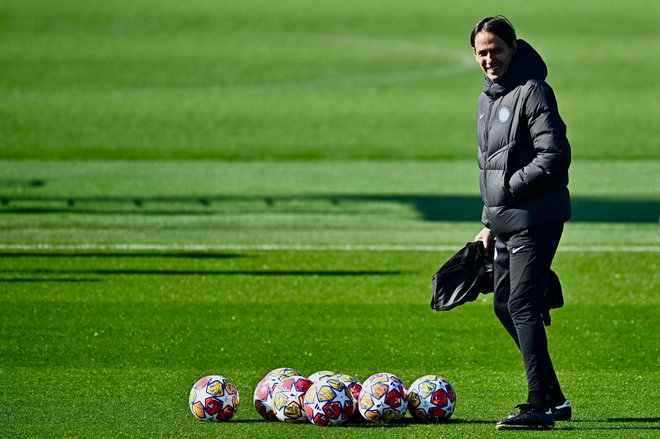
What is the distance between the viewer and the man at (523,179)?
7797 mm

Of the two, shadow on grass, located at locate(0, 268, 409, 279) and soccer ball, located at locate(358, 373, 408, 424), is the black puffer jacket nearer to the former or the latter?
soccer ball, located at locate(358, 373, 408, 424)

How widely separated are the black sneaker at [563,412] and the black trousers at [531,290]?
20 centimetres

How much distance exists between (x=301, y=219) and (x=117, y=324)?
7058mm

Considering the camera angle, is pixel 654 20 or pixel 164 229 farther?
pixel 654 20

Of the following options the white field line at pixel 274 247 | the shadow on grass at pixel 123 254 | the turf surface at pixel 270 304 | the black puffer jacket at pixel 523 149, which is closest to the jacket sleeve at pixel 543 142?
the black puffer jacket at pixel 523 149

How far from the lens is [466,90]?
3962 centimetres

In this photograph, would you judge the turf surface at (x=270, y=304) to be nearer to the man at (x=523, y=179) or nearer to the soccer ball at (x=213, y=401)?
the soccer ball at (x=213, y=401)

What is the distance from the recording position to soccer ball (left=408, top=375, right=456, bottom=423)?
8406mm

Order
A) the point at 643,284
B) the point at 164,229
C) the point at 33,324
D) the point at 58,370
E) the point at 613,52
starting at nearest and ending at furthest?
the point at 58,370, the point at 33,324, the point at 643,284, the point at 164,229, the point at 613,52

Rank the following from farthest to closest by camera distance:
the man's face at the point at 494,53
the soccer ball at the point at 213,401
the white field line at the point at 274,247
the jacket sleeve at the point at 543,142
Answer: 1. the white field line at the point at 274,247
2. the soccer ball at the point at 213,401
3. the man's face at the point at 494,53
4. the jacket sleeve at the point at 543,142

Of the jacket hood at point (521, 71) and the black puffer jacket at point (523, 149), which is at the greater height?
the jacket hood at point (521, 71)

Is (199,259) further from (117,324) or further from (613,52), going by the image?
(613,52)

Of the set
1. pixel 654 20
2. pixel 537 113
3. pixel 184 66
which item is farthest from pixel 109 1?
pixel 537 113

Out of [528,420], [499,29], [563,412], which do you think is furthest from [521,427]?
[499,29]
